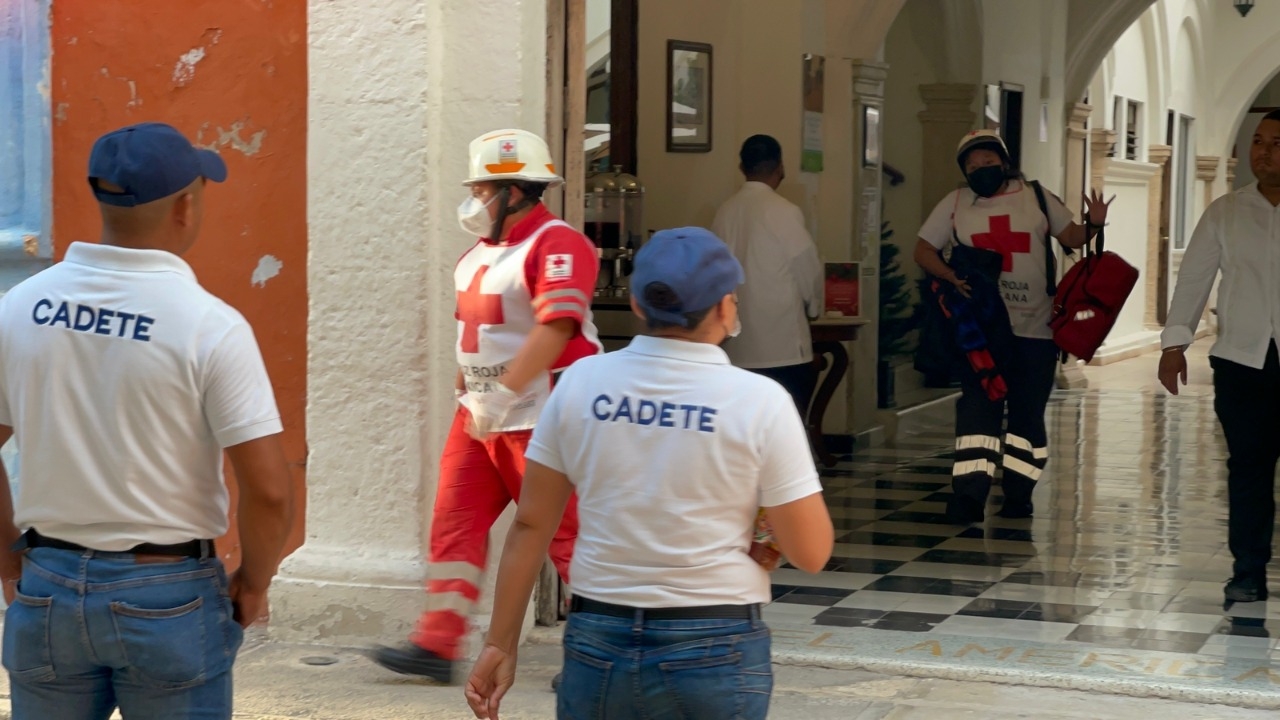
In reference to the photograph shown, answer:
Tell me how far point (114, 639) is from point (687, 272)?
3.64 feet

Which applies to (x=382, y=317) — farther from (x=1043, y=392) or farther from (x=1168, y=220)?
(x=1168, y=220)

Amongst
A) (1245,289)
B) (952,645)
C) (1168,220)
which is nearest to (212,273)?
(952,645)

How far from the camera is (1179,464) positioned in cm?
1142

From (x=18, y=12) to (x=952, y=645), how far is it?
398 cm

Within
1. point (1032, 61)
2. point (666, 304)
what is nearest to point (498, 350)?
point (666, 304)

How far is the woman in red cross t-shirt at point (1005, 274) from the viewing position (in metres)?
8.51

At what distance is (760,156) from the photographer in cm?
888

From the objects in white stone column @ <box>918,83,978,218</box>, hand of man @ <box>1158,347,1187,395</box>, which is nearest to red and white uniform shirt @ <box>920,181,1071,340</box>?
hand of man @ <box>1158,347,1187,395</box>

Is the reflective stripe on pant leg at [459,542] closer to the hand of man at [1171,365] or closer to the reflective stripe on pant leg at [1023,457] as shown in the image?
the hand of man at [1171,365]

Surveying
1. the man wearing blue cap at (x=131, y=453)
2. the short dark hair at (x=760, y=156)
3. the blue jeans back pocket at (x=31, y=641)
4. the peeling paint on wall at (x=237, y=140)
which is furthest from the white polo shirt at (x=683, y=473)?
the short dark hair at (x=760, y=156)

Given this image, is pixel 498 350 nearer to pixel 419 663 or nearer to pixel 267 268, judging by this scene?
pixel 419 663

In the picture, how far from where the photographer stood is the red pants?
4902mm

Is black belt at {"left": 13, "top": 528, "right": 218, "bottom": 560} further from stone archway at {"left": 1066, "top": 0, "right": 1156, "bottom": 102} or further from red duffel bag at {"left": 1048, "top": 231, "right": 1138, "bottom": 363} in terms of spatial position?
stone archway at {"left": 1066, "top": 0, "right": 1156, "bottom": 102}

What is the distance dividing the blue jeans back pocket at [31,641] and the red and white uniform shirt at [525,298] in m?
1.98
